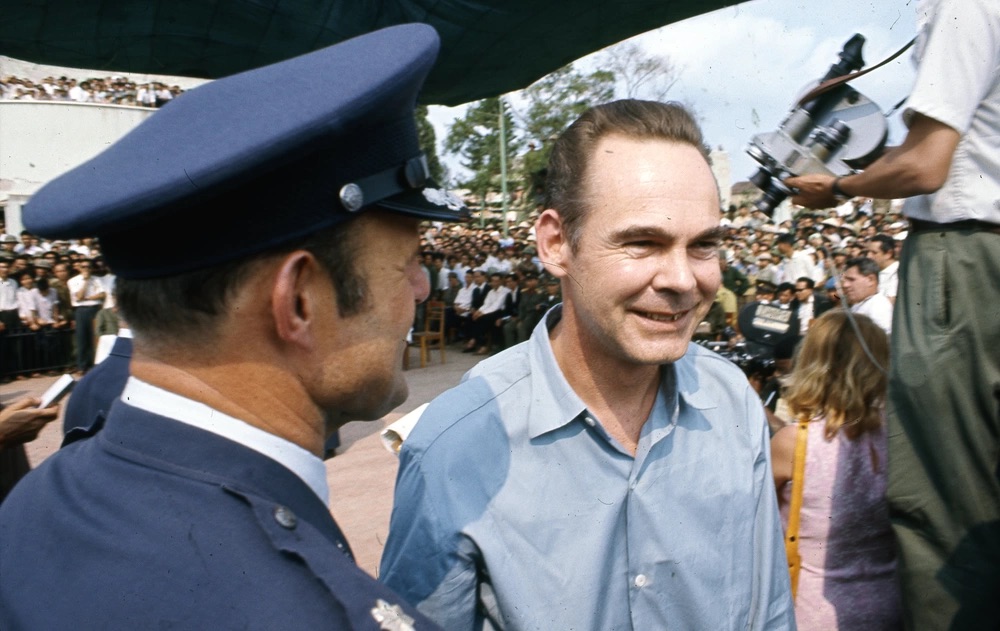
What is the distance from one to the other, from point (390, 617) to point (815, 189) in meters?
1.79

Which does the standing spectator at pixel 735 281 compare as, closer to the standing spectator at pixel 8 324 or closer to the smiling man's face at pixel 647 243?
the smiling man's face at pixel 647 243

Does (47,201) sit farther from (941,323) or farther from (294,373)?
(941,323)

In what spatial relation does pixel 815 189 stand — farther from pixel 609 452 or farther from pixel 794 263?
pixel 794 263

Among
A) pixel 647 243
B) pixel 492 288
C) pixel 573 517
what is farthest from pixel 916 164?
pixel 492 288

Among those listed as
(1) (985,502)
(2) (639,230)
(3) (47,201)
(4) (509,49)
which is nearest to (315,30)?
(4) (509,49)

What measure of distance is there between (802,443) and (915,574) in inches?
24.2

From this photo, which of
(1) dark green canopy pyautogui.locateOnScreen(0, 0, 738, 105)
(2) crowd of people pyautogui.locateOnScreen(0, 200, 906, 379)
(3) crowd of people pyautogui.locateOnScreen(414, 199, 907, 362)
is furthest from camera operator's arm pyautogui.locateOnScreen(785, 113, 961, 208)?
(2) crowd of people pyautogui.locateOnScreen(0, 200, 906, 379)

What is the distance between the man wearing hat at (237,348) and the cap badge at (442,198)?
0.05m

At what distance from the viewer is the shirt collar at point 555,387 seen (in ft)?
5.39

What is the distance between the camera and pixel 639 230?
1.62m

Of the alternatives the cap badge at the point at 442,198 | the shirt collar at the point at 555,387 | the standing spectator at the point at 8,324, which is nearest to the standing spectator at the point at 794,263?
the shirt collar at the point at 555,387

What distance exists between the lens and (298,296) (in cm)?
103

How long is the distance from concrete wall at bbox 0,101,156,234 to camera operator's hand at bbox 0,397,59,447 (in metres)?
21.7

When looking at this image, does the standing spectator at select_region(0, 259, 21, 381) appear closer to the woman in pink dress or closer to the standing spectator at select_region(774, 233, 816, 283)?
the standing spectator at select_region(774, 233, 816, 283)
